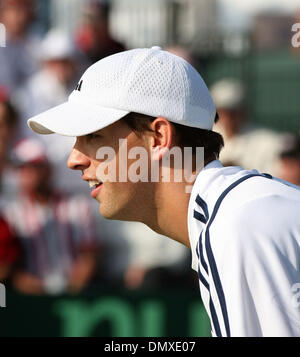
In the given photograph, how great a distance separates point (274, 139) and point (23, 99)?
7.95 feet

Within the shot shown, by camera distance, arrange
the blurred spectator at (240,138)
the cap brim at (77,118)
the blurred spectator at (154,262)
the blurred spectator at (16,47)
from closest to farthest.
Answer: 1. the cap brim at (77,118)
2. the blurred spectator at (154,262)
3. the blurred spectator at (240,138)
4. the blurred spectator at (16,47)

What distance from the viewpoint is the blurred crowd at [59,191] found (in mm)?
6082

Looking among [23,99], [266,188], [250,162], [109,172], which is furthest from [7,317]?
[266,188]

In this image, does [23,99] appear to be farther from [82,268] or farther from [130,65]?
[130,65]

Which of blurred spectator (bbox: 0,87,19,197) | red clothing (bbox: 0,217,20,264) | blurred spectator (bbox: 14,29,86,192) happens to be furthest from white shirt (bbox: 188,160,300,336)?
blurred spectator (bbox: 0,87,19,197)

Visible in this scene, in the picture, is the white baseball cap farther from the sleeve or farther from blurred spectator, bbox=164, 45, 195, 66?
blurred spectator, bbox=164, 45, 195, 66

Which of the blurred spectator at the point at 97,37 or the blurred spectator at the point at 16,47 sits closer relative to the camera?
the blurred spectator at the point at 16,47

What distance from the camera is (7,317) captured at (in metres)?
5.94

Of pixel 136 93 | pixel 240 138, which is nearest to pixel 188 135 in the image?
pixel 136 93

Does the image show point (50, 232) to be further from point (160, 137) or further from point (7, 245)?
point (160, 137)

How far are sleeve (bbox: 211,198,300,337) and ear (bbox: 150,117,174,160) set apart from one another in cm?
59

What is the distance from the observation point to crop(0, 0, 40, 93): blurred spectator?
711cm

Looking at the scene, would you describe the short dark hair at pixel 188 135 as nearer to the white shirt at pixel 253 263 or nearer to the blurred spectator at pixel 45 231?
the white shirt at pixel 253 263

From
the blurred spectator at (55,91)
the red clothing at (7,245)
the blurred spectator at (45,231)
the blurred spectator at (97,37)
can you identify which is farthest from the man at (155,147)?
the blurred spectator at (97,37)
